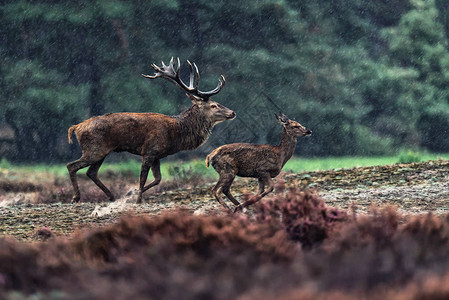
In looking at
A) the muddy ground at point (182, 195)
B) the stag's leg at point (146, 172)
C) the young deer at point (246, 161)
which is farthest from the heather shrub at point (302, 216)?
the stag's leg at point (146, 172)

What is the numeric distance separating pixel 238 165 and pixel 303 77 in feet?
49.4

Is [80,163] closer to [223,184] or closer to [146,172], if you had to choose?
[146,172]

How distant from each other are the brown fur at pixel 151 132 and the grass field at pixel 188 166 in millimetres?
3865

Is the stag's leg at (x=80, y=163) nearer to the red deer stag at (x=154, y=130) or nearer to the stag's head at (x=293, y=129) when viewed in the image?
the red deer stag at (x=154, y=130)

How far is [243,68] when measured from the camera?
23094 mm

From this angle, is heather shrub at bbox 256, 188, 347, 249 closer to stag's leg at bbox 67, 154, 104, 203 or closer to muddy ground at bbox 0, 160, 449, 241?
muddy ground at bbox 0, 160, 449, 241

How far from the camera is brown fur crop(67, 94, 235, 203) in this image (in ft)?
38.1

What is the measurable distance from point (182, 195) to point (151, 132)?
6.90 feet

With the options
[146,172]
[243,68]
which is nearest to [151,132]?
[146,172]

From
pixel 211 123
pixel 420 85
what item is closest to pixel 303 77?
pixel 420 85

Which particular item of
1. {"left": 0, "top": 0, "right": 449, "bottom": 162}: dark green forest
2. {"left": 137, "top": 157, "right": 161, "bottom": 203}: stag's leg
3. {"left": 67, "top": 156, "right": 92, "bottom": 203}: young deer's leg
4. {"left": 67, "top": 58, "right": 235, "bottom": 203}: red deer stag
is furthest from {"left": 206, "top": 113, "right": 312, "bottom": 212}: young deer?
{"left": 0, "top": 0, "right": 449, "bottom": 162}: dark green forest

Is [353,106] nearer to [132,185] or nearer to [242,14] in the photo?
[242,14]

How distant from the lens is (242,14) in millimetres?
23688

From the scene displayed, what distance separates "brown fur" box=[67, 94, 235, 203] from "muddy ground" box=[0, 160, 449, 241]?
907 mm
